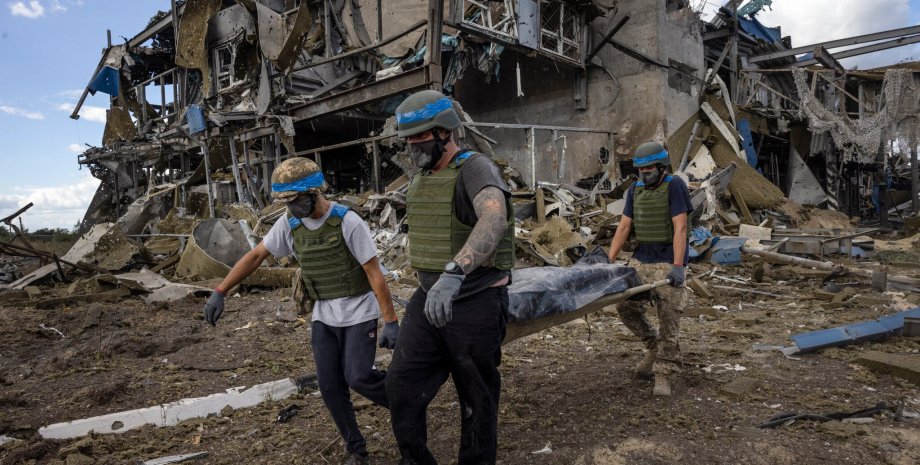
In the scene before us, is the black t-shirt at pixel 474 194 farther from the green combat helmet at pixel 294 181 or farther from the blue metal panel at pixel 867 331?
the blue metal panel at pixel 867 331

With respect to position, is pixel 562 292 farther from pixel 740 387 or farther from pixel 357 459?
pixel 740 387

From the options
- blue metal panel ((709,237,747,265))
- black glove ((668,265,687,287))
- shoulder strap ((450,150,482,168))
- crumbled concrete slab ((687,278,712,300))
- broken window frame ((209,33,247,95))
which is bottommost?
crumbled concrete slab ((687,278,712,300))

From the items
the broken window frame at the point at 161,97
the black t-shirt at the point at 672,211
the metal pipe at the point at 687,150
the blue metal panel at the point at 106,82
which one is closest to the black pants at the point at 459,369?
the black t-shirt at the point at 672,211

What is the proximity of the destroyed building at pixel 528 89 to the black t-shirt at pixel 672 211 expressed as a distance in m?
5.82

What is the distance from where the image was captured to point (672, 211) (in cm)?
391

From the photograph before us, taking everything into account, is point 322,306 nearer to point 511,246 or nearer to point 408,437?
point 408,437

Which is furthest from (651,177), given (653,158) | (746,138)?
(746,138)

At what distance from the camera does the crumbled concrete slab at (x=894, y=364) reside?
3846 millimetres

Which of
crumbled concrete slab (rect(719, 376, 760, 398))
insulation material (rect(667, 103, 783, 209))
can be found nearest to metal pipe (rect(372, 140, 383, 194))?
insulation material (rect(667, 103, 783, 209))

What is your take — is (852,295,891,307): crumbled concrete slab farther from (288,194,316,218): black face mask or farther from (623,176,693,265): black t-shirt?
(288,194,316,218): black face mask

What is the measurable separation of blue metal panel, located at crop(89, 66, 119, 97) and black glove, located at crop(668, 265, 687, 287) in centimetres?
2161

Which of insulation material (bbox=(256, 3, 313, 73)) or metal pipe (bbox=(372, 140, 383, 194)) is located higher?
insulation material (bbox=(256, 3, 313, 73))

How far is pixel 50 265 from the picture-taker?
973cm

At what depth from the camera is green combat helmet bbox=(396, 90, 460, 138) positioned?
2355mm
